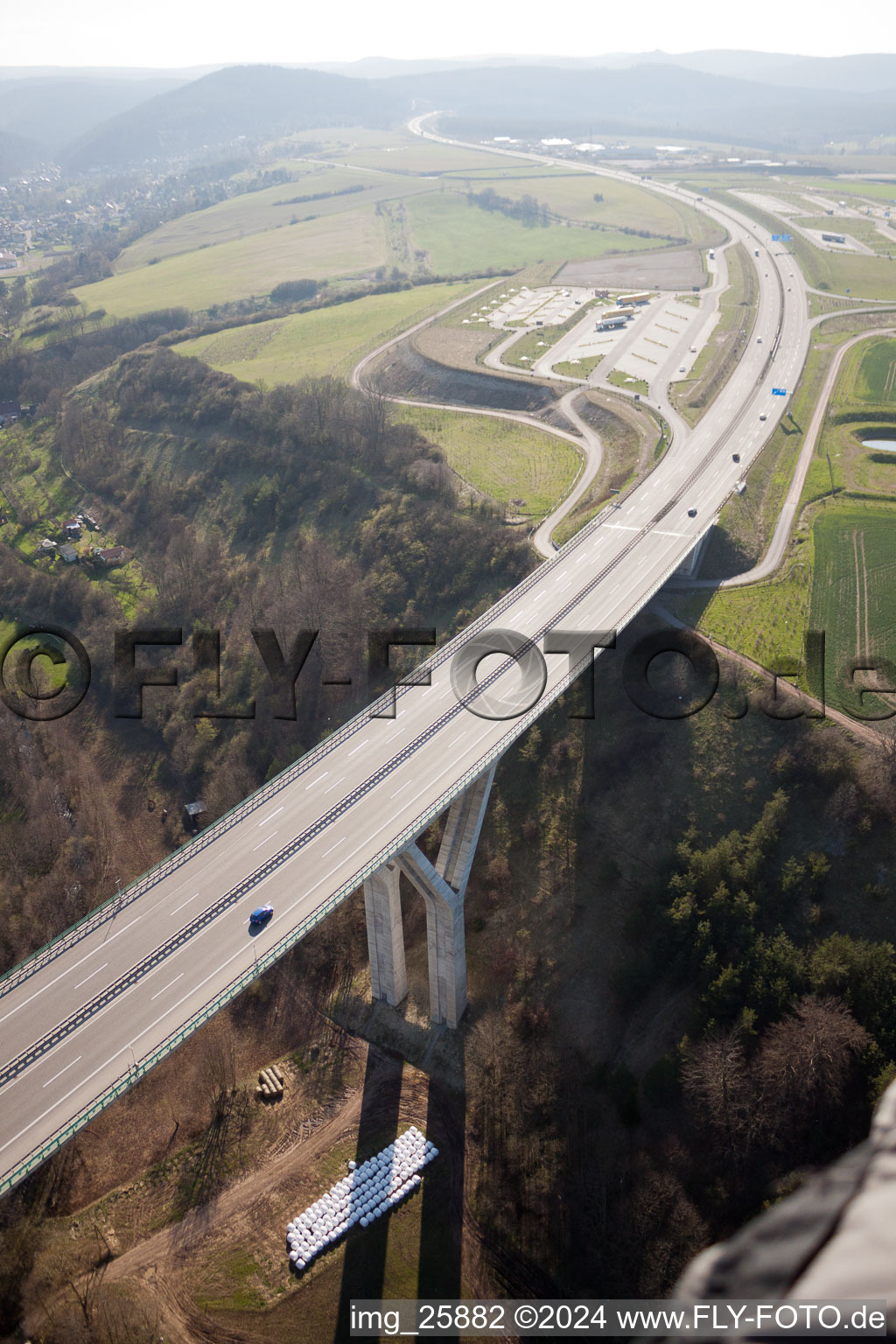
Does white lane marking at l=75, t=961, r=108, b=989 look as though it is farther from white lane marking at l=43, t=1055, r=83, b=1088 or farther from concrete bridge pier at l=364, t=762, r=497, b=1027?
concrete bridge pier at l=364, t=762, r=497, b=1027

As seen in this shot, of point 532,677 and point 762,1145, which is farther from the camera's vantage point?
point 532,677

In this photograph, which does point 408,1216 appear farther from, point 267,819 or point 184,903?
point 267,819

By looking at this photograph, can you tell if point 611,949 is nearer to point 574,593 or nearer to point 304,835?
point 304,835

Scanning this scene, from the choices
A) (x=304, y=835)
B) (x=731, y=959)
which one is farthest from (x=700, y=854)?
(x=304, y=835)

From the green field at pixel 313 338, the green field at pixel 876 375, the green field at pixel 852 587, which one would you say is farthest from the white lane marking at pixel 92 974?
the green field at pixel 876 375

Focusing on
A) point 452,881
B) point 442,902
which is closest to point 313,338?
point 452,881

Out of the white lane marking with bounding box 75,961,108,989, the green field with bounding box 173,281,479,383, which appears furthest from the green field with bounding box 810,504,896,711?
the green field with bounding box 173,281,479,383
